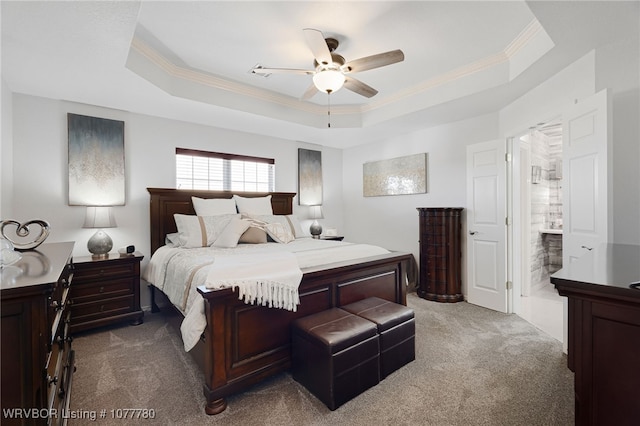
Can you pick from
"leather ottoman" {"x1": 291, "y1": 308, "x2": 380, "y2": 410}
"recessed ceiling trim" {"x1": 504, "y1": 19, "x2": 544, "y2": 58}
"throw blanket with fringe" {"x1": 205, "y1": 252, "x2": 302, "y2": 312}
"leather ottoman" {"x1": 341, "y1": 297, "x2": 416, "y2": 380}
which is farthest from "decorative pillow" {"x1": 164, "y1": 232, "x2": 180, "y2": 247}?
"recessed ceiling trim" {"x1": 504, "y1": 19, "x2": 544, "y2": 58}

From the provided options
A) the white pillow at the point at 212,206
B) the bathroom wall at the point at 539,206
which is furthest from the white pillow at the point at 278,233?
the bathroom wall at the point at 539,206

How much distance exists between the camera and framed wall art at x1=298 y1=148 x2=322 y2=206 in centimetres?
500

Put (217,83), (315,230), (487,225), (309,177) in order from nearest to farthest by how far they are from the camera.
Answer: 1. (217,83)
2. (487,225)
3. (315,230)
4. (309,177)

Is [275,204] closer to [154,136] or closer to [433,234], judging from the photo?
[154,136]

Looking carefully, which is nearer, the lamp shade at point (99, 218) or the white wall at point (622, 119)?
the white wall at point (622, 119)

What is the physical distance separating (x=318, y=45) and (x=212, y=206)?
2.40 meters

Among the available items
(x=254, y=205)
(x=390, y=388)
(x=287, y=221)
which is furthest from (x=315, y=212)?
(x=390, y=388)

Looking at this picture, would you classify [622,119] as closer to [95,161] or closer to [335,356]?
[335,356]

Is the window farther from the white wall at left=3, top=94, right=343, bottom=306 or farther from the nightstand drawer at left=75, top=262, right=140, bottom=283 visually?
the nightstand drawer at left=75, top=262, right=140, bottom=283

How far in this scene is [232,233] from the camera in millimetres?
3188

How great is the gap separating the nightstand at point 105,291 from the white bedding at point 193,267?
0.22 m

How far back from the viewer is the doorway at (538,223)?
11.3 feet

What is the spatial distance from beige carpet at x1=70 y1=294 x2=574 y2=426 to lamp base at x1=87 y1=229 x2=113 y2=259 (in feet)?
2.70

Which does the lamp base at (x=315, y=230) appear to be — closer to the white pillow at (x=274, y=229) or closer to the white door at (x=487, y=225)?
the white pillow at (x=274, y=229)
